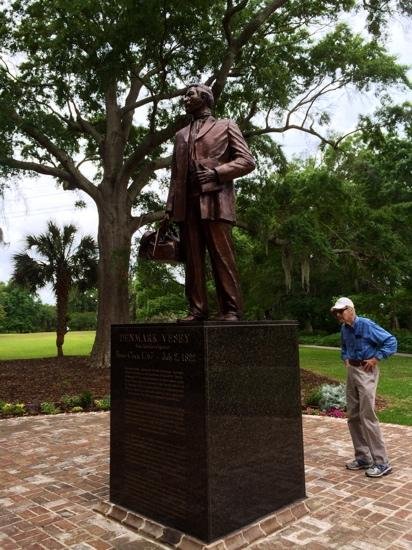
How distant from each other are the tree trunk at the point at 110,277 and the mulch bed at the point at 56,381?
0.88 metres

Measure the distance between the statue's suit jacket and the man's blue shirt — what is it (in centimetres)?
194

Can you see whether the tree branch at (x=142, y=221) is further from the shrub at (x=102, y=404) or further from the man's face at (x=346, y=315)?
the man's face at (x=346, y=315)

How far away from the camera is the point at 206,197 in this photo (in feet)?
14.7

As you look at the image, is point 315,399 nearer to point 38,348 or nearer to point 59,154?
point 59,154

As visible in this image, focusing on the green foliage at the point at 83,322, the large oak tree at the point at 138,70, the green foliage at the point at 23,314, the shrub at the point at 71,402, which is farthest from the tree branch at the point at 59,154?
the green foliage at the point at 23,314

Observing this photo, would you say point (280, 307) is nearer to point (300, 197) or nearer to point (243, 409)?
point (300, 197)

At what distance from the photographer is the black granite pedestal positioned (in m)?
3.88

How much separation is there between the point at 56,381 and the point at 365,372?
10.4 meters

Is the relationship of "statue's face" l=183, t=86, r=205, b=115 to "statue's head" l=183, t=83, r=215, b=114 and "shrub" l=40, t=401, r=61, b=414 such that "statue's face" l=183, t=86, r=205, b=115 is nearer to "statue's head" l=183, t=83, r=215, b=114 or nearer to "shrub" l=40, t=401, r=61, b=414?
"statue's head" l=183, t=83, r=215, b=114

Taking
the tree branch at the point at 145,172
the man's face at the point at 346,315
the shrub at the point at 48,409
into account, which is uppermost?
the tree branch at the point at 145,172

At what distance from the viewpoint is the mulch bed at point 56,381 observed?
1174 cm

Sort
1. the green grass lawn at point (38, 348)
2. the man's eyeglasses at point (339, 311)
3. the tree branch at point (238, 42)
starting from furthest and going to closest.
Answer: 1. the green grass lawn at point (38, 348)
2. the tree branch at point (238, 42)
3. the man's eyeglasses at point (339, 311)

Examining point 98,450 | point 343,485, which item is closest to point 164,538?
point 343,485

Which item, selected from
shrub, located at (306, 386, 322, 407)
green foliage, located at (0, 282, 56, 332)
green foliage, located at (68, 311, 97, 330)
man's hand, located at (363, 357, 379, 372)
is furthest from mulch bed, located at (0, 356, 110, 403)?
green foliage, located at (0, 282, 56, 332)
